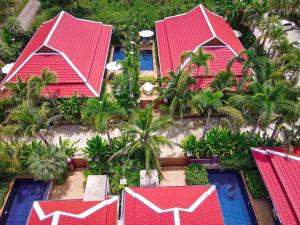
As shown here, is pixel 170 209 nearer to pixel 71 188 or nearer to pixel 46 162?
pixel 71 188

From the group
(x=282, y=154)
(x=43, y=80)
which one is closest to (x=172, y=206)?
(x=282, y=154)

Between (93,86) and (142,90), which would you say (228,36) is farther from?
(93,86)

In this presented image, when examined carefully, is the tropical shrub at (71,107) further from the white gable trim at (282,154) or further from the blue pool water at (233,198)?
the white gable trim at (282,154)

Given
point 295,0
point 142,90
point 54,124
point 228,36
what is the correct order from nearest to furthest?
point 54,124 < point 142,90 < point 228,36 < point 295,0

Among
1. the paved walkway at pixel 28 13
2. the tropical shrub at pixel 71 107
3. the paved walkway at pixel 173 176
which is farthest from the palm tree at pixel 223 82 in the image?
the paved walkway at pixel 28 13

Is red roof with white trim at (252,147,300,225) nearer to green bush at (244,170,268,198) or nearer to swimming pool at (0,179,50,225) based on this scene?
green bush at (244,170,268,198)

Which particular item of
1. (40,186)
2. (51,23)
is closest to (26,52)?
(51,23)
